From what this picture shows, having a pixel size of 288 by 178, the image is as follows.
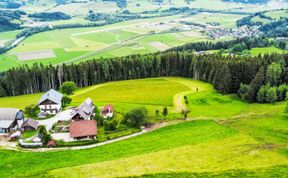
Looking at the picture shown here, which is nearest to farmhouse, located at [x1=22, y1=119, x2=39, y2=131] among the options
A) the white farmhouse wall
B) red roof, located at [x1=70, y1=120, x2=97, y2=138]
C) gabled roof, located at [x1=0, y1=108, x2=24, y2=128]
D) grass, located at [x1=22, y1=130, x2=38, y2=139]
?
Answer: grass, located at [x1=22, y1=130, x2=38, y2=139]

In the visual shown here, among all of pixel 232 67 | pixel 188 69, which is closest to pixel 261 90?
pixel 232 67

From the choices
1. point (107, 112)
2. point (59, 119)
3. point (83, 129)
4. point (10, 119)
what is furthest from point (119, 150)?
point (10, 119)

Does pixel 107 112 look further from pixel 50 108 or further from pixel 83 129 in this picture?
pixel 50 108

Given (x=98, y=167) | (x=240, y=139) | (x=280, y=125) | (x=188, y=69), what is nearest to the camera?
(x=98, y=167)

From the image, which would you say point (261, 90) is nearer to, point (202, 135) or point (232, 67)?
point (232, 67)

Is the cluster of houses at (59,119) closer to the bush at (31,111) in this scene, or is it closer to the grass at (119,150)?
the bush at (31,111)

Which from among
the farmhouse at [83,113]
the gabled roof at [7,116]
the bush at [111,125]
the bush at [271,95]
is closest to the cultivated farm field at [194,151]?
the bush at [271,95]

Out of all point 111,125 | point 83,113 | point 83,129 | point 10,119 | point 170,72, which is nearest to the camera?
point 83,129
